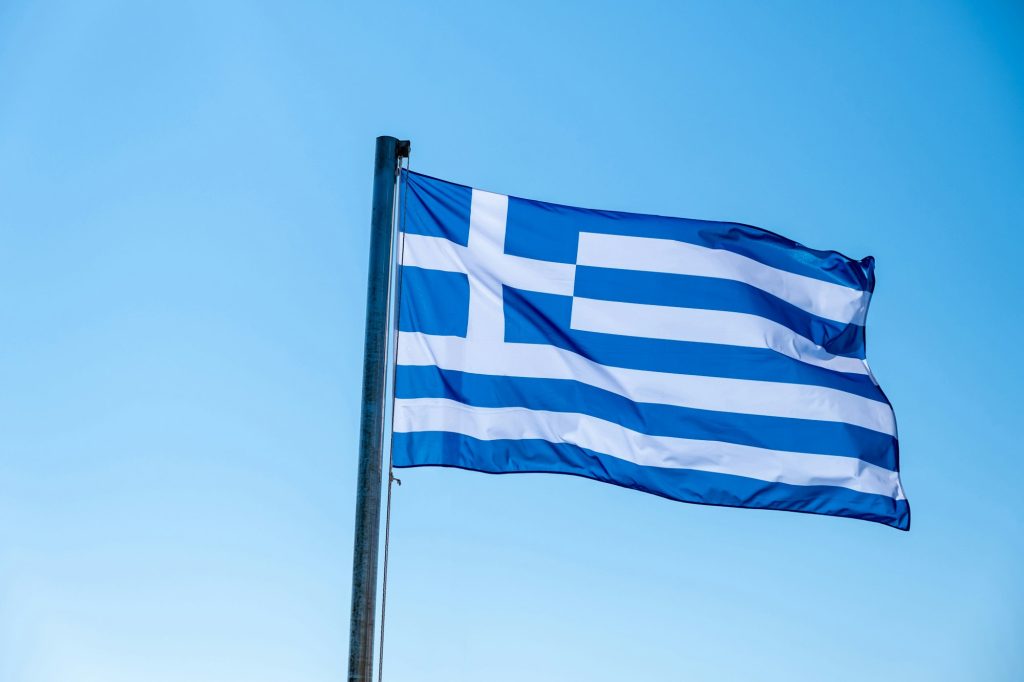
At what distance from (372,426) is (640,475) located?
9.54 feet

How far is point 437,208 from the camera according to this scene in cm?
934

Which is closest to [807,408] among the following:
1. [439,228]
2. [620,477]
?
[620,477]

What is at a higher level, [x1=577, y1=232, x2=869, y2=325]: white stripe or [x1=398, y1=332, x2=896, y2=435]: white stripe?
[x1=577, y1=232, x2=869, y2=325]: white stripe

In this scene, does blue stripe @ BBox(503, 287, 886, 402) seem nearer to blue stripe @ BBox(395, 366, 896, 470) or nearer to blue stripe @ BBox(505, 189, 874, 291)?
blue stripe @ BBox(395, 366, 896, 470)

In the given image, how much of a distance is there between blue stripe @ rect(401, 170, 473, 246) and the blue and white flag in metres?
0.01

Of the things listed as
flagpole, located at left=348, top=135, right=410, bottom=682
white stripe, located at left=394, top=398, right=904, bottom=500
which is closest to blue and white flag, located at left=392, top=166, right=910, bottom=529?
white stripe, located at left=394, top=398, right=904, bottom=500

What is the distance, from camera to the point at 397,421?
8.48m

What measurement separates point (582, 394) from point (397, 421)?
67.0 inches

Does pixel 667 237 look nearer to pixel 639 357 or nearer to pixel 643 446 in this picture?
pixel 639 357

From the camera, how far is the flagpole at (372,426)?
681 centimetres

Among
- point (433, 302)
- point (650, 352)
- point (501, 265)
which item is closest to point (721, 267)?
point (650, 352)

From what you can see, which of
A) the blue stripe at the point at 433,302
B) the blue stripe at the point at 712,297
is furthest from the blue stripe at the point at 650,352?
the blue stripe at the point at 433,302

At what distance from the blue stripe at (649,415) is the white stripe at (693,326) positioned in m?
0.65

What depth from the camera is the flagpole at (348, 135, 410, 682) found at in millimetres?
6812
